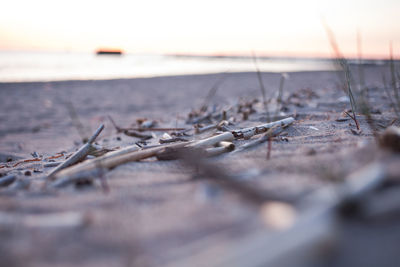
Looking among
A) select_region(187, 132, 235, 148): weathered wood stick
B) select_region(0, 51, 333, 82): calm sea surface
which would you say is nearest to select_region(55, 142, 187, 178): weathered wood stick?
select_region(187, 132, 235, 148): weathered wood stick

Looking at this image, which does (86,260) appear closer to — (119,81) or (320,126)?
(320,126)

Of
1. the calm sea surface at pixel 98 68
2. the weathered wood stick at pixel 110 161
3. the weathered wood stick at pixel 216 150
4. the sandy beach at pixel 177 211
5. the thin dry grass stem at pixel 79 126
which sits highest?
the calm sea surface at pixel 98 68

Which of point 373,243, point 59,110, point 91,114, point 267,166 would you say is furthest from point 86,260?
point 59,110

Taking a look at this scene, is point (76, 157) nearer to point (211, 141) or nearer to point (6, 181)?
point (6, 181)

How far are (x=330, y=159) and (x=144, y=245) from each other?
1103mm

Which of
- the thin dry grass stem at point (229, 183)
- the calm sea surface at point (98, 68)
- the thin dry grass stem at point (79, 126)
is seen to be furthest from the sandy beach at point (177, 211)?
the calm sea surface at point (98, 68)

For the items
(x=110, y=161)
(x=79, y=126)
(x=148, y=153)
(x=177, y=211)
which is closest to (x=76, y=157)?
(x=79, y=126)

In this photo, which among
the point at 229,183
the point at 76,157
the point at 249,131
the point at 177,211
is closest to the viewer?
the point at 177,211

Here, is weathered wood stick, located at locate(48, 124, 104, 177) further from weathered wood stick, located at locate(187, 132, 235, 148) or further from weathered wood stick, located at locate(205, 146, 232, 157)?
weathered wood stick, located at locate(205, 146, 232, 157)

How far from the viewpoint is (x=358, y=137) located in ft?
6.87

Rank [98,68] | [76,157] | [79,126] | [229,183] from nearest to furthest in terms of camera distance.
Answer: [229,183], [76,157], [79,126], [98,68]

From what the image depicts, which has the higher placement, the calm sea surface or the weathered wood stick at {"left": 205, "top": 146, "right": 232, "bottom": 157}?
the calm sea surface

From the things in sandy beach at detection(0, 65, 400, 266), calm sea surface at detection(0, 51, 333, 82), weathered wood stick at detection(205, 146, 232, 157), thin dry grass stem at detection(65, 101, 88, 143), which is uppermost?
calm sea surface at detection(0, 51, 333, 82)

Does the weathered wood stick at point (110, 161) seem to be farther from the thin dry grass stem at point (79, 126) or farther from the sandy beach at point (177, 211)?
the thin dry grass stem at point (79, 126)
